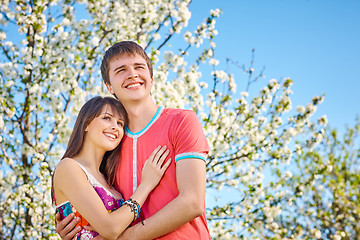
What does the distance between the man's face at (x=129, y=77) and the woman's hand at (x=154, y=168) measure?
0.42 meters

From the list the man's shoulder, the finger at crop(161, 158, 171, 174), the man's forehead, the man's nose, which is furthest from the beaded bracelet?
the man's forehead

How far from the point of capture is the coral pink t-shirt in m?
2.16

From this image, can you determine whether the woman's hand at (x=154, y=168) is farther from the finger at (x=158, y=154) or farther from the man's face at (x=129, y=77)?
the man's face at (x=129, y=77)

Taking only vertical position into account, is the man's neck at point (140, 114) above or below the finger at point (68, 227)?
above

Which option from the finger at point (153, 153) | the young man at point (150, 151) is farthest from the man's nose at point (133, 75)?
the finger at point (153, 153)

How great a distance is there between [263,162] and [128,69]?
4769 millimetres

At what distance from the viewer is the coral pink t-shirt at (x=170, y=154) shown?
7.09ft

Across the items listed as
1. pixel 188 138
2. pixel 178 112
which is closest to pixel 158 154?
pixel 188 138

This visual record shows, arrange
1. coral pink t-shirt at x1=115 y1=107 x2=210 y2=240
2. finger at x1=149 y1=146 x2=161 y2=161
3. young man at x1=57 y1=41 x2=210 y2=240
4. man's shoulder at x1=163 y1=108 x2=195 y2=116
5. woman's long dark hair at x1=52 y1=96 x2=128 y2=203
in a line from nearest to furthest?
young man at x1=57 y1=41 x2=210 y2=240 → coral pink t-shirt at x1=115 y1=107 x2=210 y2=240 → finger at x1=149 y1=146 x2=161 y2=161 → man's shoulder at x1=163 y1=108 x2=195 y2=116 → woman's long dark hair at x1=52 y1=96 x2=128 y2=203

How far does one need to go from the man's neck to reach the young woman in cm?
6

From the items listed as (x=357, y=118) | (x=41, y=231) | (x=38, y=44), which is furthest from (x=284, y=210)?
(x=38, y=44)

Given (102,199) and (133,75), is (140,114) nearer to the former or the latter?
(133,75)

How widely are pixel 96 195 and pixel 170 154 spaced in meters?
0.48

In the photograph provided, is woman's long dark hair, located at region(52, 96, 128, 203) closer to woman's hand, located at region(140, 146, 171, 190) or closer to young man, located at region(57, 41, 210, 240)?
young man, located at region(57, 41, 210, 240)
